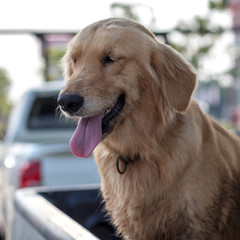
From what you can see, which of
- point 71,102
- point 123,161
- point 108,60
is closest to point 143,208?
point 123,161

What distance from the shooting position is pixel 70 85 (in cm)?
323

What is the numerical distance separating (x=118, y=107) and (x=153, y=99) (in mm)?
223

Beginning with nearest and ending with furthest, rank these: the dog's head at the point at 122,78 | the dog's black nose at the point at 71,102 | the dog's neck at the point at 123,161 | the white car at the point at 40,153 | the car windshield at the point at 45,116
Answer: the dog's black nose at the point at 71,102, the dog's head at the point at 122,78, the dog's neck at the point at 123,161, the white car at the point at 40,153, the car windshield at the point at 45,116

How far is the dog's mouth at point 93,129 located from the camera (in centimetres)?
327

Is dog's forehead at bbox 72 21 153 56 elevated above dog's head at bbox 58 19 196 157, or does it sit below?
above

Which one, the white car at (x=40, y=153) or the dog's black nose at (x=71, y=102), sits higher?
the dog's black nose at (x=71, y=102)

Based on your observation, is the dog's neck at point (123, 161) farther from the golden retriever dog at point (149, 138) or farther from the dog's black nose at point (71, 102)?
the dog's black nose at point (71, 102)

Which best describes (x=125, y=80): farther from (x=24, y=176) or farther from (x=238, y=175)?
(x=24, y=176)

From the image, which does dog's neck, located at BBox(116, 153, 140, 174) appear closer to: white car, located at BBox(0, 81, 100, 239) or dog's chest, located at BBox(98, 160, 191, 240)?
dog's chest, located at BBox(98, 160, 191, 240)

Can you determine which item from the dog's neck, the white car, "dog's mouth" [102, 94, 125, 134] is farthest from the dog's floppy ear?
the white car

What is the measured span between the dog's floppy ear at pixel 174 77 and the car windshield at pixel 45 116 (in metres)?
3.59

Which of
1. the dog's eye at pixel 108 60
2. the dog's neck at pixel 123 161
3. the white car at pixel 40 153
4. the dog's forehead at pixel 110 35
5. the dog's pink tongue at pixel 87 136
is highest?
the dog's forehead at pixel 110 35

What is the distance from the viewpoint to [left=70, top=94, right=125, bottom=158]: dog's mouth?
3.27 m

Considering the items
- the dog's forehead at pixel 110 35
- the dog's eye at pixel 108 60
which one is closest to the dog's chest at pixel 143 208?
the dog's eye at pixel 108 60
